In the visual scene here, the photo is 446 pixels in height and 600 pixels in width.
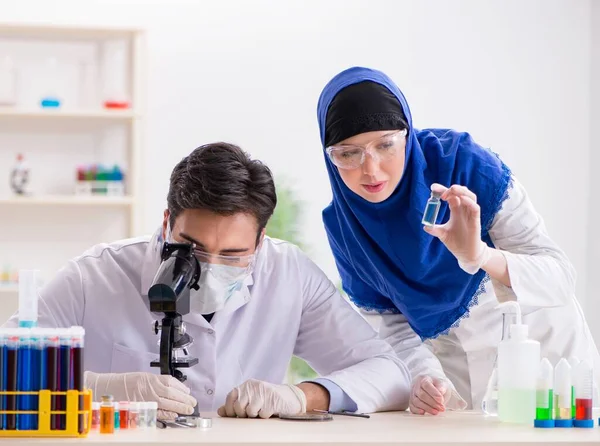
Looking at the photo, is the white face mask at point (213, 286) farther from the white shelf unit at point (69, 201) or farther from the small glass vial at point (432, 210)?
the white shelf unit at point (69, 201)

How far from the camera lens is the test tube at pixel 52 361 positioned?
1383mm

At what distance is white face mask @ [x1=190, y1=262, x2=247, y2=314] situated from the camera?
1927 millimetres

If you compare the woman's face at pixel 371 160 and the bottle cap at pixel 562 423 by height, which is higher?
the woman's face at pixel 371 160

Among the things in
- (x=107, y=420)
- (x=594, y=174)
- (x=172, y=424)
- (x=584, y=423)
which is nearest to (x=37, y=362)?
(x=107, y=420)

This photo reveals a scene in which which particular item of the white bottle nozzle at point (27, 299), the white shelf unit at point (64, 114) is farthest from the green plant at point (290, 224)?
the white bottle nozzle at point (27, 299)

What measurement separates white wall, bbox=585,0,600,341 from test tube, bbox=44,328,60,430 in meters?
3.97

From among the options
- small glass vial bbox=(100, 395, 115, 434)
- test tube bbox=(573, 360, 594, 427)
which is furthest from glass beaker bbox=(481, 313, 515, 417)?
small glass vial bbox=(100, 395, 115, 434)

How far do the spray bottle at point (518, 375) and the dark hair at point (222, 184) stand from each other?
25.9 inches

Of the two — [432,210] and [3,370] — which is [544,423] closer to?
[432,210]

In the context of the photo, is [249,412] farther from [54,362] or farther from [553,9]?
[553,9]

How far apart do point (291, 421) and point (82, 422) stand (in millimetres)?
447

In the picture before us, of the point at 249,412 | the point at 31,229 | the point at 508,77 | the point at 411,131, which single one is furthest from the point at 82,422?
the point at 508,77

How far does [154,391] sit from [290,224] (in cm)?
312

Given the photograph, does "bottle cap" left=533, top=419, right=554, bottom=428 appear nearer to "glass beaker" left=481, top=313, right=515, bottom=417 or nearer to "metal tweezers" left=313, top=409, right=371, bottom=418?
"glass beaker" left=481, top=313, right=515, bottom=417
